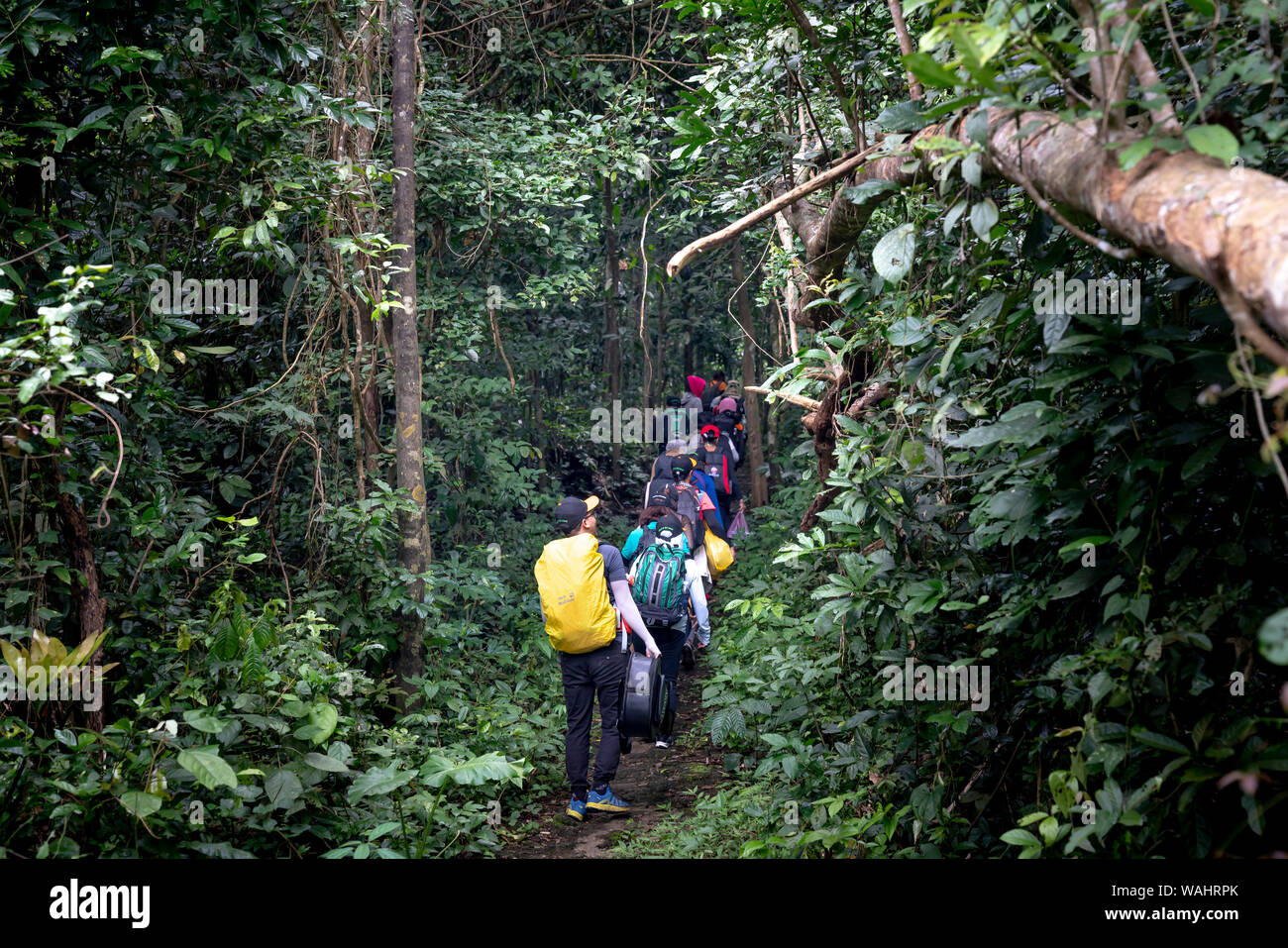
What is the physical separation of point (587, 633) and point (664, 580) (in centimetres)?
122

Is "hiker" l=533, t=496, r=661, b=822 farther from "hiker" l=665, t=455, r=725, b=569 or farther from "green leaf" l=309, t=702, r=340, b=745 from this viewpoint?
"hiker" l=665, t=455, r=725, b=569

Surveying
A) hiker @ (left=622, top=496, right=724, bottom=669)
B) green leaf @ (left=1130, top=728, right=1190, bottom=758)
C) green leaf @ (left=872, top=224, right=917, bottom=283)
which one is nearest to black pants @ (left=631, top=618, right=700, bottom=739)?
hiker @ (left=622, top=496, right=724, bottom=669)

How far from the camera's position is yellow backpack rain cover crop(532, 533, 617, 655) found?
528 cm

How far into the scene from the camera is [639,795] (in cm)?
589

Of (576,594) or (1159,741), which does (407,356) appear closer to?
(576,594)

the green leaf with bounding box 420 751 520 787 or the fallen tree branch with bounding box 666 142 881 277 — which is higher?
the fallen tree branch with bounding box 666 142 881 277

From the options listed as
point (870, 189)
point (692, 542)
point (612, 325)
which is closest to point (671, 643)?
point (692, 542)

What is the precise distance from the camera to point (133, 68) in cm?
405

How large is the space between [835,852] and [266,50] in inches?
184

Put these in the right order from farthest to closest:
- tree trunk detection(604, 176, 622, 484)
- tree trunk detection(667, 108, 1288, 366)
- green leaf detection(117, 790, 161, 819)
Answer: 1. tree trunk detection(604, 176, 622, 484)
2. green leaf detection(117, 790, 161, 819)
3. tree trunk detection(667, 108, 1288, 366)

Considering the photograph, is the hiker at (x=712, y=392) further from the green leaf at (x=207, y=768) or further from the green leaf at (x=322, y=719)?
the green leaf at (x=207, y=768)

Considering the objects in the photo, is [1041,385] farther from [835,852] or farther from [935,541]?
[835,852]

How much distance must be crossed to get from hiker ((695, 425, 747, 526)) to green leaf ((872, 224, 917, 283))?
269 inches
